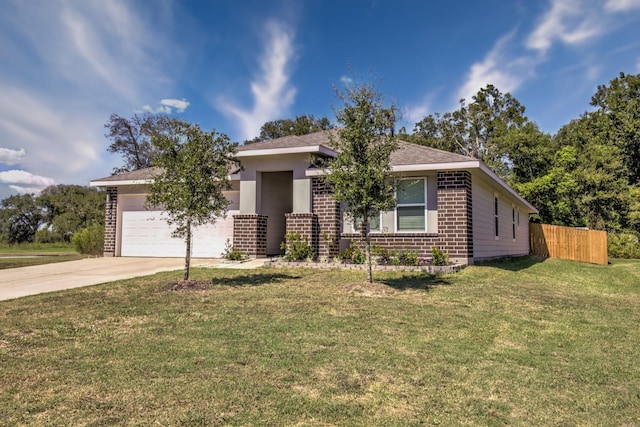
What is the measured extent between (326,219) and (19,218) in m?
42.0

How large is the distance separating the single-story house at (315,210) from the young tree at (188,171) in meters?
1.78

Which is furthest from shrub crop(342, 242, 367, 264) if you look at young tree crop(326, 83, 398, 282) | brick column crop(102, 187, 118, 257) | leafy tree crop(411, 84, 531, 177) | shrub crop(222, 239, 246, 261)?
leafy tree crop(411, 84, 531, 177)

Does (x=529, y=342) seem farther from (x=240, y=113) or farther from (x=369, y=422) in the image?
(x=240, y=113)

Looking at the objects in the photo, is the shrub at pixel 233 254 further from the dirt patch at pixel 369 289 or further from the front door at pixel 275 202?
the dirt patch at pixel 369 289

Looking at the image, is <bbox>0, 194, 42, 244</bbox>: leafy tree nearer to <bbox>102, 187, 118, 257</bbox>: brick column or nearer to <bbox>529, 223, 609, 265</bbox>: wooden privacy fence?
<bbox>102, 187, 118, 257</bbox>: brick column

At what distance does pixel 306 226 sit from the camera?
42.1 feet

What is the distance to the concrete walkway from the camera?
28.7 feet

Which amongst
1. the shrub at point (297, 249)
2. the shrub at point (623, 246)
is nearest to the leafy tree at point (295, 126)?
the shrub at point (623, 246)

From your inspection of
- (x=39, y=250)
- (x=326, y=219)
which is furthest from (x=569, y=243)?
(x=39, y=250)

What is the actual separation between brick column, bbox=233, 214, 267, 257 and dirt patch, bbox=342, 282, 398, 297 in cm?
578

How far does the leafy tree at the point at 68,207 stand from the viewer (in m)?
36.2

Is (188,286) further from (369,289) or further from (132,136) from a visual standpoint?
(132,136)

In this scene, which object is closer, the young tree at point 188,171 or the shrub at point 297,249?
the young tree at point 188,171

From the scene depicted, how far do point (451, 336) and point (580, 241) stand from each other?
1951cm
